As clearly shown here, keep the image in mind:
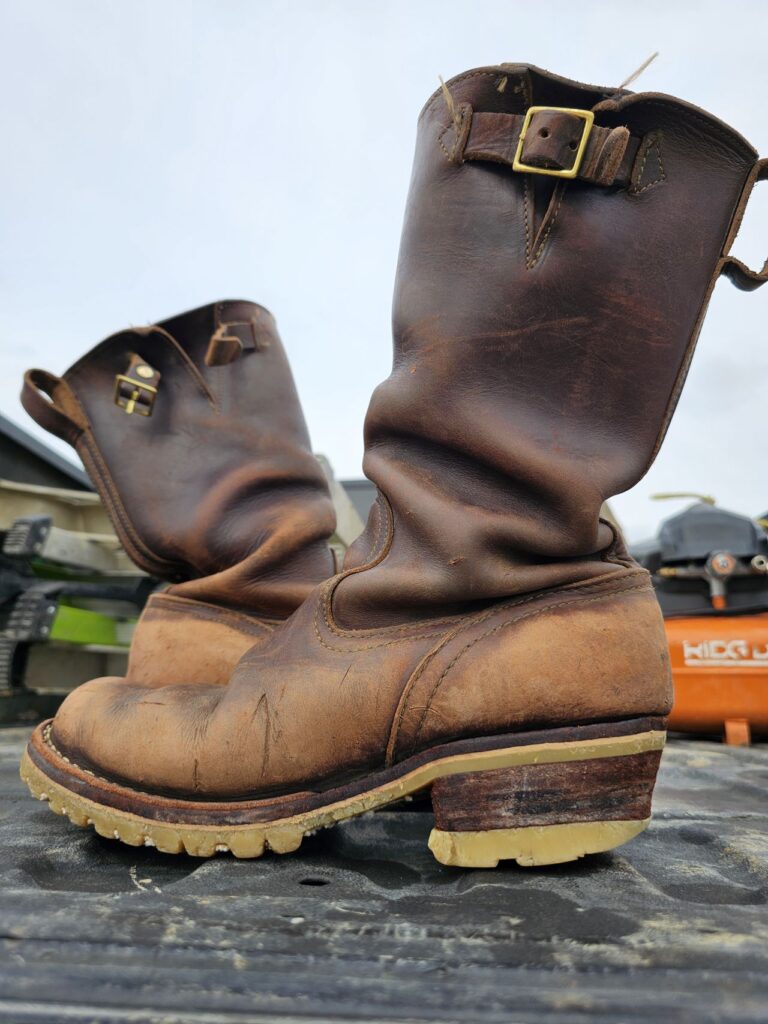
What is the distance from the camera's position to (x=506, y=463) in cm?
83

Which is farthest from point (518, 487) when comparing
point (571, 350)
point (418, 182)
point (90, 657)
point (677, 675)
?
point (90, 657)

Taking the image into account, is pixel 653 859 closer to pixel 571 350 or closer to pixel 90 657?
pixel 571 350

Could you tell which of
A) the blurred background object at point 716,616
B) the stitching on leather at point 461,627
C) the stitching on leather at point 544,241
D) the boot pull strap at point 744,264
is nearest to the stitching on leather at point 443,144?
the stitching on leather at point 544,241

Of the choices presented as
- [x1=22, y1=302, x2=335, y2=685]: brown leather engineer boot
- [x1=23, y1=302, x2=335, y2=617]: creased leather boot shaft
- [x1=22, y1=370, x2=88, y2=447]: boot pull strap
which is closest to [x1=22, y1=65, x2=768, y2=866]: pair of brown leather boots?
[x1=22, y1=302, x2=335, y2=685]: brown leather engineer boot

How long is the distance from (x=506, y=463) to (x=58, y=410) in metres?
0.97

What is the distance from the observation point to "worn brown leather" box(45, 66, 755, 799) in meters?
0.79

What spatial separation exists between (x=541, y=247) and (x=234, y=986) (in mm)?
708

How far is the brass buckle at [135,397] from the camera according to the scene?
1413 millimetres

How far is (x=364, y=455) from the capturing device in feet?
3.11

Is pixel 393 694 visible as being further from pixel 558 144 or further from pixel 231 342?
pixel 231 342

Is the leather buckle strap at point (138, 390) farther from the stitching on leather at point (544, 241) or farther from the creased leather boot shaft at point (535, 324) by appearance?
the stitching on leather at point (544, 241)

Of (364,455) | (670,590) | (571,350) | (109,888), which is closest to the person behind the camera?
(109,888)

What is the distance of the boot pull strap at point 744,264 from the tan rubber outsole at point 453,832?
1.63ft

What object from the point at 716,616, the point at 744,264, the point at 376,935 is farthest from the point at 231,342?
the point at 716,616
